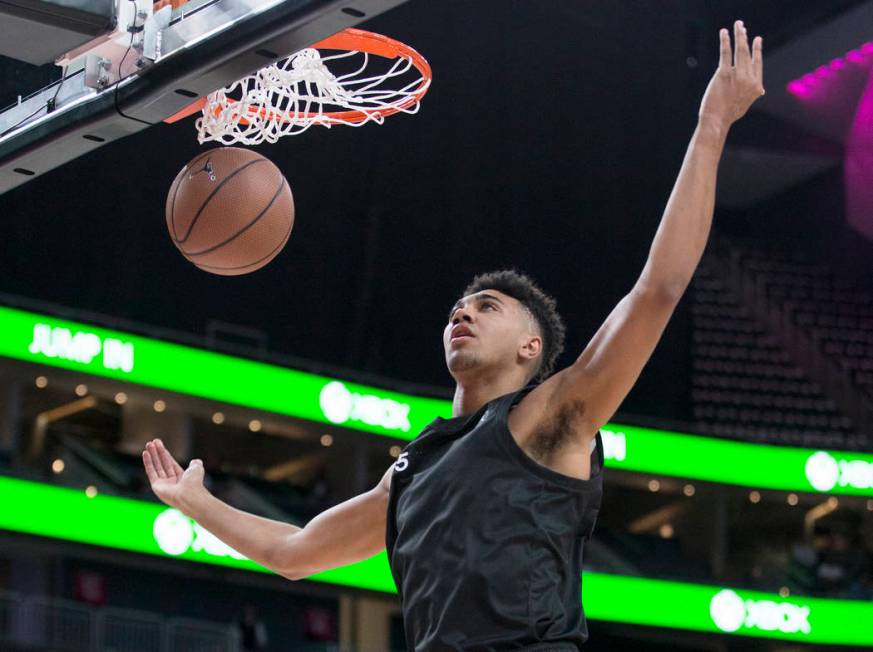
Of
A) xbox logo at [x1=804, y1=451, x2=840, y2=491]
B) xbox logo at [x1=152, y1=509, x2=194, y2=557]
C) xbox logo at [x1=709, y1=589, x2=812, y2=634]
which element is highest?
xbox logo at [x1=804, y1=451, x2=840, y2=491]

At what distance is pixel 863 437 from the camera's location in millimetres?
23016

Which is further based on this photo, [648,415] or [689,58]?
[648,415]

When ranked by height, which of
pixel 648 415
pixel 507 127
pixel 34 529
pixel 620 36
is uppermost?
pixel 620 36

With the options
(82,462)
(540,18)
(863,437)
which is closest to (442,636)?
(82,462)

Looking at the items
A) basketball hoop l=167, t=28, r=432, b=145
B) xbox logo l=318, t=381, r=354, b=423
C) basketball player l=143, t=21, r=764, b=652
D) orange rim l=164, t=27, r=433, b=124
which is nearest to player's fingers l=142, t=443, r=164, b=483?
basketball player l=143, t=21, r=764, b=652

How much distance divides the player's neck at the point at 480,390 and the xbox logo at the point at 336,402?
633 inches

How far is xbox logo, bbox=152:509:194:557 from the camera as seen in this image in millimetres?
17281

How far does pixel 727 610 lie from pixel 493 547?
1893cm

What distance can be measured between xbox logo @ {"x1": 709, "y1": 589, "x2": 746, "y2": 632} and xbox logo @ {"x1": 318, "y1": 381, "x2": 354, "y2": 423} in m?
6.06

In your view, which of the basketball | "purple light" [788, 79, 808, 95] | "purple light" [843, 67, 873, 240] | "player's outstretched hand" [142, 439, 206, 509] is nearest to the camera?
"player's outstretched hand" [142, 439, 206, 509]

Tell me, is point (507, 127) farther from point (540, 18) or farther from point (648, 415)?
point (648, 415)

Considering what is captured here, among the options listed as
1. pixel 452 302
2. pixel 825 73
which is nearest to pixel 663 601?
pixel 452 302

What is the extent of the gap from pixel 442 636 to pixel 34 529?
47.3 ft

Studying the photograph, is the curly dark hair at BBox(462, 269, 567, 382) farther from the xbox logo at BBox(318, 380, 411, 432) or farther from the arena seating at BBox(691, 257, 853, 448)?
the arena seating at BBox(691, 257, 853, 448)
